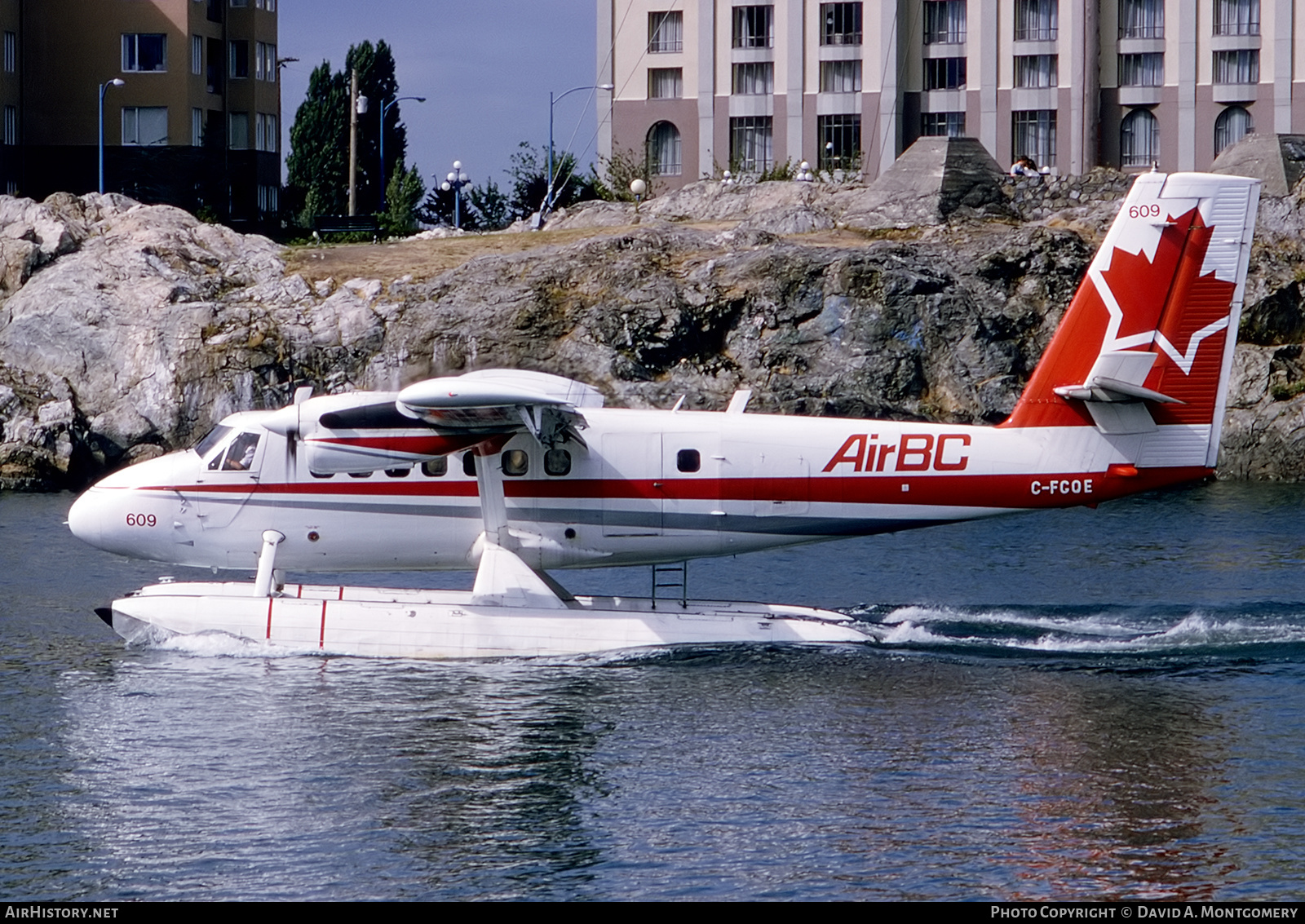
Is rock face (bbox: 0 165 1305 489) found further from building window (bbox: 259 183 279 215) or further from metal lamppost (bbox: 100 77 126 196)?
building window (bbox: 259 183 279 215)

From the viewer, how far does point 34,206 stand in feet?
189

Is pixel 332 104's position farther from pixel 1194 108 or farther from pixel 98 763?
pixel 98 763

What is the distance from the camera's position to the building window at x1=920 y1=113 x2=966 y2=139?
9012 cm

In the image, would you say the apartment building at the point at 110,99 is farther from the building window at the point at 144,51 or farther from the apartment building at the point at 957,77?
the apartment building at the point at 957,77

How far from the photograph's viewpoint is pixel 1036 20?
88938mm

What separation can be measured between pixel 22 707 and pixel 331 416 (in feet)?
19.1

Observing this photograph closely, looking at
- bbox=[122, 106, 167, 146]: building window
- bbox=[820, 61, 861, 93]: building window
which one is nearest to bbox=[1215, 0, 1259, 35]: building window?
bbox=[820, 61, 861, 93]: building window

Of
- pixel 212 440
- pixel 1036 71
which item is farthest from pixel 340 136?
pixel 212 440

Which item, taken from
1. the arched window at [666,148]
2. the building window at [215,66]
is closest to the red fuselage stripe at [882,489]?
the building window at [215,66]

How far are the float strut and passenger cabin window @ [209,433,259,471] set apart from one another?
1.14 metres

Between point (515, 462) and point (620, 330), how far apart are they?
27539mm

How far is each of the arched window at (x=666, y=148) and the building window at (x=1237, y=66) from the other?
31110 millimetres

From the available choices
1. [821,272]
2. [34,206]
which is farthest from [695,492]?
[34,206]

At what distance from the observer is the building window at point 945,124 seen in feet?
296
